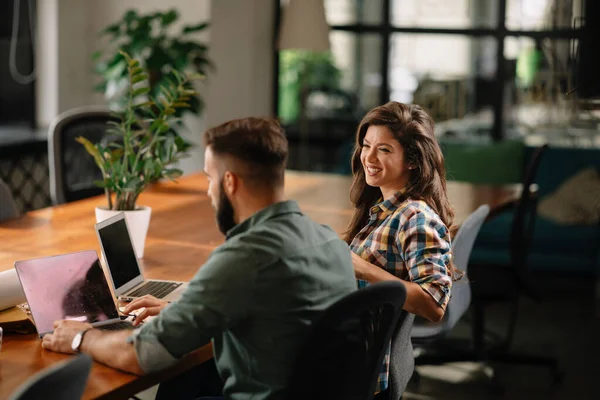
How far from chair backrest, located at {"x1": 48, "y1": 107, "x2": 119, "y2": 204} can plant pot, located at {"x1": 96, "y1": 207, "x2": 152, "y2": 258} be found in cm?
112

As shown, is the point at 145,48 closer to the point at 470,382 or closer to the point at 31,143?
the point at 31,143

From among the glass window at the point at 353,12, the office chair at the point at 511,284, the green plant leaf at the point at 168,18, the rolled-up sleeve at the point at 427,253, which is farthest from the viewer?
the glass window at the point at 353,12

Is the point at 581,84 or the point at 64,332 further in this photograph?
the point at 581,84

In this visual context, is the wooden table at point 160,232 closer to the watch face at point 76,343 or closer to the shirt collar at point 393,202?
the watch face at point 76,343

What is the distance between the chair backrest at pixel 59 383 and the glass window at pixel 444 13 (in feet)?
17.3

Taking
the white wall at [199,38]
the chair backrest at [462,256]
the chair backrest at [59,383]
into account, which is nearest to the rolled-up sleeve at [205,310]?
the chair backrest at [59,383]

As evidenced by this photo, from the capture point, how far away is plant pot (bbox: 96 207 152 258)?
9.73 ft

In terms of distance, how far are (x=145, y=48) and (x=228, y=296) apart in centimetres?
411

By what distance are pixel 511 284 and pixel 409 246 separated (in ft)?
5.72

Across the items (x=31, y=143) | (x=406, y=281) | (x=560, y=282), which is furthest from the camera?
(x=560, y=282)

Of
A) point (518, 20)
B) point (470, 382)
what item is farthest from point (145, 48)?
point (470, 382)

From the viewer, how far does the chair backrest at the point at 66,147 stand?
13.4 feet

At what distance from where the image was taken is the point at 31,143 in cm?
546

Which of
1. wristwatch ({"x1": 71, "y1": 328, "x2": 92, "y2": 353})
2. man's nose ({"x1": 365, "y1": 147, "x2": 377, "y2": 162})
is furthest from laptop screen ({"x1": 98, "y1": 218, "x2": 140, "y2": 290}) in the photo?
man's nose ({"x1": 365, "y1": 147, "x2": 377, "y2": 162})
